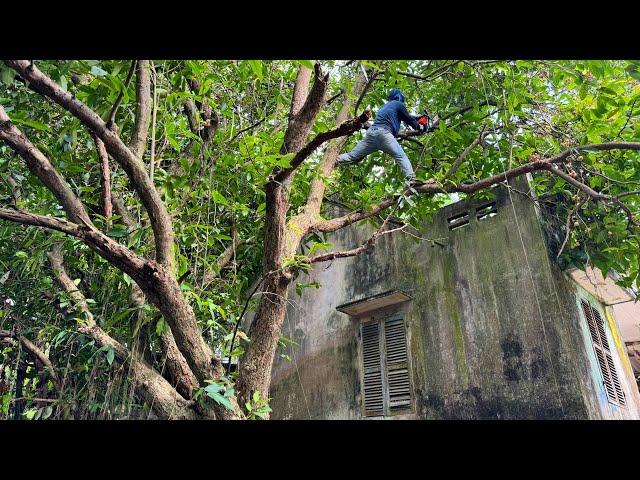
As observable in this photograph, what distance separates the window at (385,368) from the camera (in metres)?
5.23

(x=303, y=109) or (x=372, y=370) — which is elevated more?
(x=303, y=109)

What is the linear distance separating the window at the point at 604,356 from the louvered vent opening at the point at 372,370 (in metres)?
2.27

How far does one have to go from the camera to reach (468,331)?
4.95 metres

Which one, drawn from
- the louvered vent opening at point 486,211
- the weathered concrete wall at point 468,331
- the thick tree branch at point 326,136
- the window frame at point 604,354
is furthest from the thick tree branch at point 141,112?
the window frame at point 604,354

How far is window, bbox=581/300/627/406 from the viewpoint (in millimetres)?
4678

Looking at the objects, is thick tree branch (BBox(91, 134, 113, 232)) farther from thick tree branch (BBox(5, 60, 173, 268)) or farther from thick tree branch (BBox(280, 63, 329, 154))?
thick tree branch (BBox(280, 63, 329, 154))

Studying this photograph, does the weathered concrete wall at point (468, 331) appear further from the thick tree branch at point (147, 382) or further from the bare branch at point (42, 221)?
the bare branch at point (42, 221)

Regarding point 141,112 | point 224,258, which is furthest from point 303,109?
point 224,258

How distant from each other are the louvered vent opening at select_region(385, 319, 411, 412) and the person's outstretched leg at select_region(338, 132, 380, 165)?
222 cm

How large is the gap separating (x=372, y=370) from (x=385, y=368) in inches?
7.0

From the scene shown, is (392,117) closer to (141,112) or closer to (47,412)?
(141,112)
